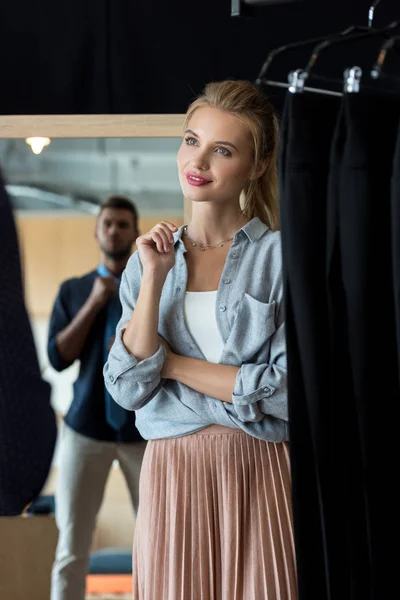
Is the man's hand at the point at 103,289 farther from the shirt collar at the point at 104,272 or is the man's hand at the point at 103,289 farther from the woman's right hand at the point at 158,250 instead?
the woman's right hand at the point at 158,250

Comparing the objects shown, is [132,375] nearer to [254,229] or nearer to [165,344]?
[165,344]

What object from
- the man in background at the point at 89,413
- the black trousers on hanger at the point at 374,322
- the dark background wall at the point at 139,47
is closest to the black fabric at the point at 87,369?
the man in background at the point at 89,413

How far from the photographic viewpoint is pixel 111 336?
10.5 ft

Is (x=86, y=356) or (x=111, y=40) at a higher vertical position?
(x=111, y=40)

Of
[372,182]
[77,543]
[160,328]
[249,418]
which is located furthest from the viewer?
[77,543]

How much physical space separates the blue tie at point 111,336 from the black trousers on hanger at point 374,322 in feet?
5.51

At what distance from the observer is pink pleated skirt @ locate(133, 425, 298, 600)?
84.1 inches

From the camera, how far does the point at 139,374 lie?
217 cm

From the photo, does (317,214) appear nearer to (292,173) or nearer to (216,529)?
(292,173)

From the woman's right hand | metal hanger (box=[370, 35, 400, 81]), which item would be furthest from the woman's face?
metal hanger (box=[370, 35, 400, 81])

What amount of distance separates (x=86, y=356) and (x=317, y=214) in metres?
1.71

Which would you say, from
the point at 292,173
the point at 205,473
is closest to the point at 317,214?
the point at 292,173

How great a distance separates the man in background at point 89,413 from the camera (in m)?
3.14

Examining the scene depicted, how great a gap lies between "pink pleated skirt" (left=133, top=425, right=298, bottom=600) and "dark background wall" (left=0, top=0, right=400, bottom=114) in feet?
4.67
